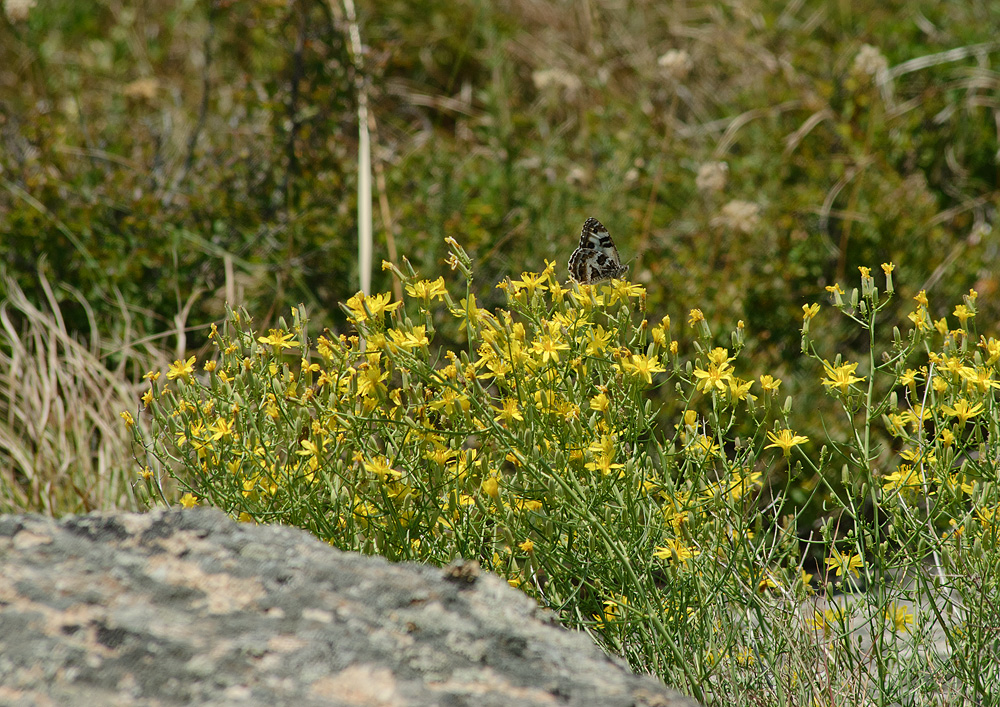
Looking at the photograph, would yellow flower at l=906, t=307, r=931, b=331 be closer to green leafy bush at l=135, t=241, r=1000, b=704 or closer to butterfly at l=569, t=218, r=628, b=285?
green leafy bush at l=135, t=241, r=1000, b=704

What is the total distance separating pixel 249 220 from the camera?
438 cm

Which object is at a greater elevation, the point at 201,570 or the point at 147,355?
the point at 201,570

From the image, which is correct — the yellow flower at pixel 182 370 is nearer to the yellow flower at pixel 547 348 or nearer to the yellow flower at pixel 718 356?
the yellow flower at pixel 547 348

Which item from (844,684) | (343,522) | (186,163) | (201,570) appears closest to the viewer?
(201,570)

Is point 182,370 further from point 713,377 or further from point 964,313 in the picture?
point 964,313

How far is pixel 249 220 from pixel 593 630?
295cm

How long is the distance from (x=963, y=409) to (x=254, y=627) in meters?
1.54

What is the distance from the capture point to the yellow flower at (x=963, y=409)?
1.99m

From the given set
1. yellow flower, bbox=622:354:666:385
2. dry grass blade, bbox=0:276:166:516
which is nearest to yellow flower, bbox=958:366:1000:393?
yellow flower, bbox=622:354:666:385

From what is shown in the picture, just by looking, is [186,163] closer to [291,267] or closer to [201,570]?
[291,267]

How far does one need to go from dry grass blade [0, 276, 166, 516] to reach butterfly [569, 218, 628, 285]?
5.24 ft

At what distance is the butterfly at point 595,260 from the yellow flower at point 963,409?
2.94ft

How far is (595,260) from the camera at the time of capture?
2664 mm

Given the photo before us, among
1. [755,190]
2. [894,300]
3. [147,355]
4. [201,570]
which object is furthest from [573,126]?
[201,570]
